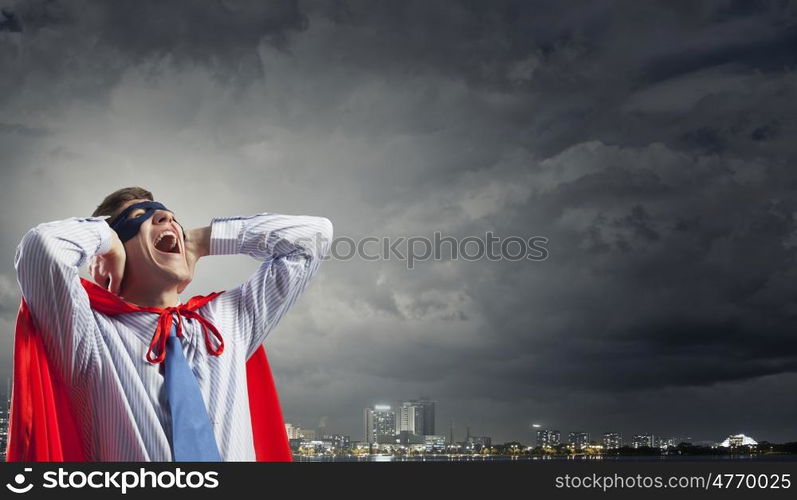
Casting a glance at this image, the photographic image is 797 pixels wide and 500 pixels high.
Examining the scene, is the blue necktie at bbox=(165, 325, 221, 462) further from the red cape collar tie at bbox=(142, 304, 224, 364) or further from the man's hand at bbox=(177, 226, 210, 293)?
the man's hand at bbox=(177, 226, 210, 293)

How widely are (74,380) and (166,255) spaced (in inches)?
20.9

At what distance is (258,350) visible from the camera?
2969mm

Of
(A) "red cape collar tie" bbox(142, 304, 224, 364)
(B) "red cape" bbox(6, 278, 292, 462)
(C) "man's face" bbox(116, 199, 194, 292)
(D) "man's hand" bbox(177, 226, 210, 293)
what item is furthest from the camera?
(D) "man's hand" bbox(177, 226, 210, 293)

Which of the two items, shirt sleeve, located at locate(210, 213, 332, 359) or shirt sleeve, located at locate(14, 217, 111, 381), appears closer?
shirt sleeve, located at locate(14, 217, 111, 381)

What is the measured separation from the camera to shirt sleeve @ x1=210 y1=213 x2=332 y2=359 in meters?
2.91

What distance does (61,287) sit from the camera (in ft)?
7.54

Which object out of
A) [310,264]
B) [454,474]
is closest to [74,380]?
[310,264]

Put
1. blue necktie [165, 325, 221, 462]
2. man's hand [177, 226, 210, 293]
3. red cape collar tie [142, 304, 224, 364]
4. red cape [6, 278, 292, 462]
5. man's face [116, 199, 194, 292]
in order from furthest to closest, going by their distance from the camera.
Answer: man's hand [177, 226, 210, 293] → man's face [116, 199, 194, 292] → red cape collar tie [142, 304, 224, 364] → blue necktie [165, 325, 221, 462] → red cape [6, 278, 292, 462]

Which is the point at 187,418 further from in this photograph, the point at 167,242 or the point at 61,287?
the point at 167,242

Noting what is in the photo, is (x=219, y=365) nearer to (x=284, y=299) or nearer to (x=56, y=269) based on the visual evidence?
(x=284, y=299)

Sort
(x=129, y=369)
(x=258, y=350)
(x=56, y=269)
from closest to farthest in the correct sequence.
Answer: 1. (x=56, y=269)
2. (x=129, y=369)
3. (x=258, y=350)

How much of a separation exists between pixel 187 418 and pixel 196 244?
0.77 meters

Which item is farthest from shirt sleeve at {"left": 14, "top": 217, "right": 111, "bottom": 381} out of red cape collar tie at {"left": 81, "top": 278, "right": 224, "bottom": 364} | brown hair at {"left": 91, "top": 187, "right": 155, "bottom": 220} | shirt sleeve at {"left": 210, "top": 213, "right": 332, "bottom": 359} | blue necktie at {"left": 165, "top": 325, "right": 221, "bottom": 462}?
shirt sleeve at {"left": 210, "top": 213, "right": 332, "bottom": 359}

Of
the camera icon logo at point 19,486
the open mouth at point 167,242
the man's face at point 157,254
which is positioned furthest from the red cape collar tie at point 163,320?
the camera icon logo at point 19,486
